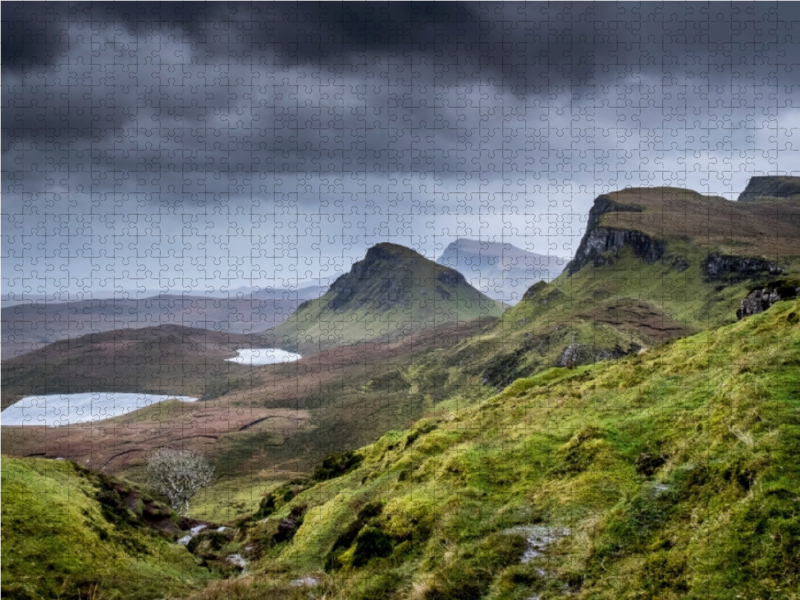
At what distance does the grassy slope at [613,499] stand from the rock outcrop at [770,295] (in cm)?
934

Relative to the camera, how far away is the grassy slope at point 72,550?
52.5ft

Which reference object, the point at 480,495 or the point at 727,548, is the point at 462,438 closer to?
the point at 480,495

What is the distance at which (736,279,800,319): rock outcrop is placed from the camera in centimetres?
2913

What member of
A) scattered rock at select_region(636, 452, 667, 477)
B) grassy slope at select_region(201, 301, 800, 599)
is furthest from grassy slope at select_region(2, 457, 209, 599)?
scattered rock at select_region(636, 452, 667, 477)

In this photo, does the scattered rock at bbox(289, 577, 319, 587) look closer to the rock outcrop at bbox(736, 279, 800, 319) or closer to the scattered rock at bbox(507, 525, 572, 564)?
the scattered rock at bbox(507, 525, 572, 564)

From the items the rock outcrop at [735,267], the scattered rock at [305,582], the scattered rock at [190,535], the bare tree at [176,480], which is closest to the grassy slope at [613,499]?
the scattered rock at [305,582]

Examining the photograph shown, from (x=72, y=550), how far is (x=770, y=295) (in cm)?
4095

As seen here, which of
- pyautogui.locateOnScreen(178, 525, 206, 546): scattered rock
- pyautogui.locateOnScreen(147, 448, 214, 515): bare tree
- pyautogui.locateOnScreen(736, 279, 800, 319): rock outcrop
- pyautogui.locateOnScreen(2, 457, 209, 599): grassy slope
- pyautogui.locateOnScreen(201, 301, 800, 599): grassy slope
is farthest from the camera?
pyautogui.locateOnScreen(147, 448, 214, 515): bare tree

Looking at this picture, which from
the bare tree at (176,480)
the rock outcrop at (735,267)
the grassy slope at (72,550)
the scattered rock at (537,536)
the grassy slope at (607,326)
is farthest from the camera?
the rock outcrop at (735,267)

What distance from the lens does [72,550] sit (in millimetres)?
17969

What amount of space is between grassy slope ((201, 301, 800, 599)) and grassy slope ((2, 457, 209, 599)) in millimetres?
5133

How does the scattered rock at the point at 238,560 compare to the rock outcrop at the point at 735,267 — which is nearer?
the scattered rock at the point at 238,560

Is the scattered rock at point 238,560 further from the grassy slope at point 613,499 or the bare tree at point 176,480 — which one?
the bare tree at point 176,480

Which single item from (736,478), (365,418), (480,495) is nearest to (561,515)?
(480,495)
